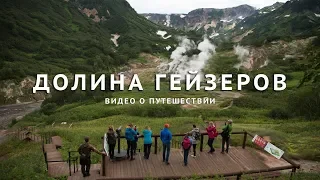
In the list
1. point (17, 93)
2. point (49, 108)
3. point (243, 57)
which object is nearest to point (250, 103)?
point (49, 108)

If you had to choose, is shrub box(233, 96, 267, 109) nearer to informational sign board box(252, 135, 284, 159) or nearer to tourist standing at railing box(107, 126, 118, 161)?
informational sign board box(252, 135, 284, 159)

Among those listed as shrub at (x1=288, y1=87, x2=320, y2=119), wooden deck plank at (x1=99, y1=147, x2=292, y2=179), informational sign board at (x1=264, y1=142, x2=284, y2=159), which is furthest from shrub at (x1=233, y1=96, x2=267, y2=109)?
informational sign board at (x1=264, y1=142, x2=284, y2=159)

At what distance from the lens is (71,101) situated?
2571 inches

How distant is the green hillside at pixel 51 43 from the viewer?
103m

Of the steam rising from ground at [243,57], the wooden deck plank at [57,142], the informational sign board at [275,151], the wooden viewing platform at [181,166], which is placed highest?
the steam rising from ground at [243,57]

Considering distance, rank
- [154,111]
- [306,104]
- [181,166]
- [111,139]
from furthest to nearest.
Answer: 1. [154,111]
2. [306,104]
3. [181,166]
4. [111,139]

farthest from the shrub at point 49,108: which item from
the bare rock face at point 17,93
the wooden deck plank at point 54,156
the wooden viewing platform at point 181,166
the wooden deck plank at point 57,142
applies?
the wooden viewing platform at point 181,166

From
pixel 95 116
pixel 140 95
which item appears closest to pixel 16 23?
pixel 140 95

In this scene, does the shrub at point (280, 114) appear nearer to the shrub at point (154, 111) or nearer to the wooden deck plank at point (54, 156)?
the shrub at point (154, 111)

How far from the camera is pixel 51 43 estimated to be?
128375 millimetres

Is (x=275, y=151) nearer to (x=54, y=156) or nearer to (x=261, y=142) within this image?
(x=261, y=142)

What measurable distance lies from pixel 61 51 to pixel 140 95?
70861mm

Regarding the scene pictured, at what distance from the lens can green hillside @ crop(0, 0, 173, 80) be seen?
4038 inches

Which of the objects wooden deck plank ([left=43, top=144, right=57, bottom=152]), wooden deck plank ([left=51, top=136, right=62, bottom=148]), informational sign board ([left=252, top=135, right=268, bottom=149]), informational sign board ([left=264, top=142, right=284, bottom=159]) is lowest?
wooden deck plank ([left=51, top=136, right=62, bottom=148])
